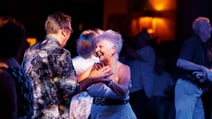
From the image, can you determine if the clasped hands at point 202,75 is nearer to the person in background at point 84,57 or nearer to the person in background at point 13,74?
the person in background at point 84,57

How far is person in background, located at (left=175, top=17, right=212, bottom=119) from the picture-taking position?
660 centimetres

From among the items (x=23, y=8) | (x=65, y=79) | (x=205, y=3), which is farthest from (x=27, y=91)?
(x=23, y=8)

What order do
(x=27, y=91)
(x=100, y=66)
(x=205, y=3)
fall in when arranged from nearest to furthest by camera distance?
1. (x=27, y=91)
2. (x=100, y=66)
3. (x=205, y=3)

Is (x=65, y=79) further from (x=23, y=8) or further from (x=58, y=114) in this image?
(x=23, y=8)

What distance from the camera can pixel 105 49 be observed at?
15.7ft

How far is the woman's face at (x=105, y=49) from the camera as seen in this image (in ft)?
15.7

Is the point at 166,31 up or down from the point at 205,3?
down

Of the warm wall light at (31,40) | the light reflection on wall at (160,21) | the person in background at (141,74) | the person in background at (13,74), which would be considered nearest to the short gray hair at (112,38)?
the person in background at (13,74)

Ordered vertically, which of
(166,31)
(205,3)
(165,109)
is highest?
(205,3)

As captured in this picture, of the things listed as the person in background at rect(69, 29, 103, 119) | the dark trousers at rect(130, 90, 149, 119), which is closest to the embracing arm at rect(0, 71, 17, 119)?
the person in background at rect(69, 29, 103, 119)

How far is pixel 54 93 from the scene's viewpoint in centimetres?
436

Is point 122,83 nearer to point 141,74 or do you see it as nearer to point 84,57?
point 84,57

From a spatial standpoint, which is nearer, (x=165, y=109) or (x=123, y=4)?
(x=165, y=109)

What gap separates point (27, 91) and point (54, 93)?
1.07 m
